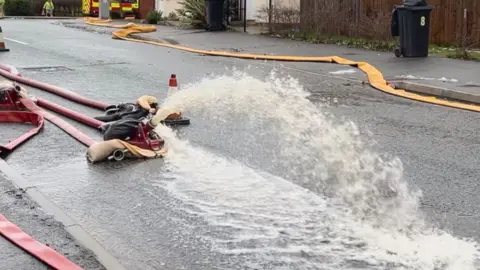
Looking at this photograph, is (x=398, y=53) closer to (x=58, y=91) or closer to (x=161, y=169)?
(x=58, y=91)

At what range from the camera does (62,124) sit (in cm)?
839

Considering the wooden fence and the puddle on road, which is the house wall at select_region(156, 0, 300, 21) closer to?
the wooden fence

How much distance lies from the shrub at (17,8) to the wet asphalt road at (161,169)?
111ft

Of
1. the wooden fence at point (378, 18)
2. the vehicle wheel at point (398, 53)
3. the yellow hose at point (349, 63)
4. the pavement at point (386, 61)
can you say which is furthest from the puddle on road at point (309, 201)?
the wooden fence at point (378, 18)

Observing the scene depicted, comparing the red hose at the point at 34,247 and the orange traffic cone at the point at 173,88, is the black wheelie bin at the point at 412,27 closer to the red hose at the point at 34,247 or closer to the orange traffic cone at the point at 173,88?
the orange traffic cone at the point at 173,88

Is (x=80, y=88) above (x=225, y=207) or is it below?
above

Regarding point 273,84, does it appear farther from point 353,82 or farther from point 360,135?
point 360,135

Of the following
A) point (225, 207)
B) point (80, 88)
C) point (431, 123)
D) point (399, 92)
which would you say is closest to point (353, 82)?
point (399, 92)

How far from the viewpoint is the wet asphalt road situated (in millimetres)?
4777

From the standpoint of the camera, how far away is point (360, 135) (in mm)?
8023

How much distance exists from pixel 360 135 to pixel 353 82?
18.0ft

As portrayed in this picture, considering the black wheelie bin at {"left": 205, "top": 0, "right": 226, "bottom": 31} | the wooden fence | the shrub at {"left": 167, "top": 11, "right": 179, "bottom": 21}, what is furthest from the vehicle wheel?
the shrub at {"left": 167, "top": 11, "right": 179, "bottom": 21}

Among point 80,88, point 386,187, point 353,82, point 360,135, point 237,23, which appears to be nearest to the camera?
point 386,187

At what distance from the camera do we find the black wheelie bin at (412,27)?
1584 cm
